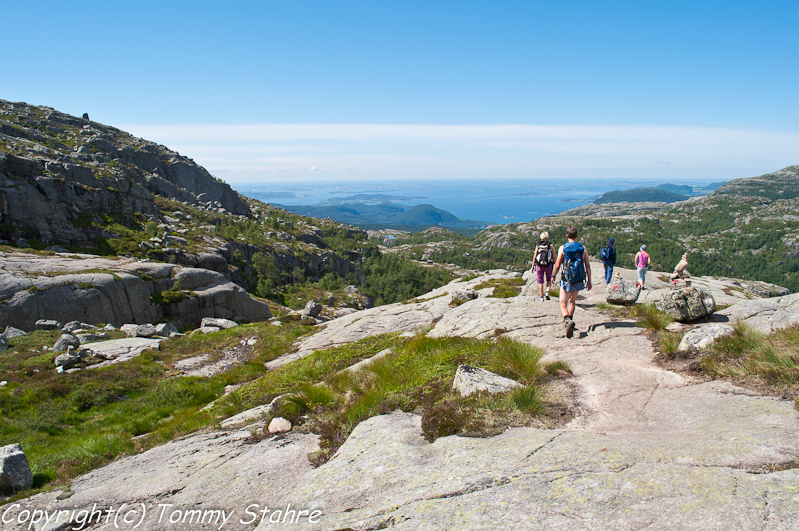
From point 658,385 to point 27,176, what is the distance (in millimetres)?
87712

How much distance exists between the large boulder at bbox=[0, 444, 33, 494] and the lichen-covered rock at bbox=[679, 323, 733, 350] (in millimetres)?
16298

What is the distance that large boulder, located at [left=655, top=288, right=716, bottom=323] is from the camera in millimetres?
12469

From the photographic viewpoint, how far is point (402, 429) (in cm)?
698

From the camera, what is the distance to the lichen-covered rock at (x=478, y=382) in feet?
25.7

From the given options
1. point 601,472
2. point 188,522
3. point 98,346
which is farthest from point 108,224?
point 601,472

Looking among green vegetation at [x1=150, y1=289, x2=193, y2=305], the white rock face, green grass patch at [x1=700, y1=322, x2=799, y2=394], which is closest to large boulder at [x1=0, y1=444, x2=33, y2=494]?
the white rock face

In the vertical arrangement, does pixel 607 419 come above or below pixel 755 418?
below

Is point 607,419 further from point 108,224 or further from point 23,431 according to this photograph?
point 108,224

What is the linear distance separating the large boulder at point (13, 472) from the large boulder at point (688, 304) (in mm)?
18906

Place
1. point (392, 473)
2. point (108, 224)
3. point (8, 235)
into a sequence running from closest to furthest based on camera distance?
point (392, 473)
point (8, 235)
point (108, 224)

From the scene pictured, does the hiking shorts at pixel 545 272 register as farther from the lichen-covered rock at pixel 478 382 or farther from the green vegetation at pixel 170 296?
the green vegetation at pixel 170 296

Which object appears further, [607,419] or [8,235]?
[8,235]

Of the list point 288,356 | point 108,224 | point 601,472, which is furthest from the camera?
point 108,224

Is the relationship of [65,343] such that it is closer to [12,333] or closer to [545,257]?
[12,333]
